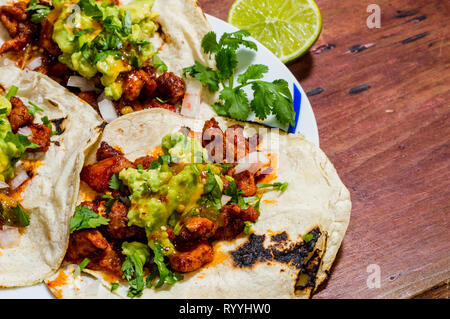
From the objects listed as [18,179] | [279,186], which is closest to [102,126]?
[18,179]

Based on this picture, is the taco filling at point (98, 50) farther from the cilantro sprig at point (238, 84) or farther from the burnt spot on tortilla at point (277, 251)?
the burnt spot on tortilla at point (277, 251)

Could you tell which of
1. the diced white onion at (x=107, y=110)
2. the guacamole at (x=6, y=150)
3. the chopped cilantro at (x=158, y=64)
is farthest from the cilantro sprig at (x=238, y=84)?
the guacamole at (x=6, y=150)

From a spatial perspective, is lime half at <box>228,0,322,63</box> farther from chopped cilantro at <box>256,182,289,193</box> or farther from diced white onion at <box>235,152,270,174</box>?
chopped cilantro at <box>256,182,289,193</box>

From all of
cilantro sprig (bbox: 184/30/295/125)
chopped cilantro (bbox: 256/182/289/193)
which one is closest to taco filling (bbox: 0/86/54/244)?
cilantro sprig (bbox: 184/30/295/125)

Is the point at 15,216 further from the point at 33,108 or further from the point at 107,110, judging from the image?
the point at 107,110

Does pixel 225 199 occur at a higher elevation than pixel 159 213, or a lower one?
lower

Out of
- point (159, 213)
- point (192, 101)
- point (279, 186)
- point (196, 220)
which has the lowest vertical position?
point (279, 186)
